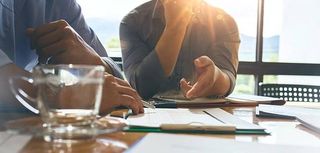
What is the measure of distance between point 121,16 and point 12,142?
8.04 ft

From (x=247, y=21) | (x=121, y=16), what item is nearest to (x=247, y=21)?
(x=247, y=21)

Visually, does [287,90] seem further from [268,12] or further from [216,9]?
[268,12]

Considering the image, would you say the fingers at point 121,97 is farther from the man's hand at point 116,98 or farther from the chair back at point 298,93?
the chair back at point 298,93

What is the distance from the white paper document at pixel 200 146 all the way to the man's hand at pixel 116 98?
236 mm

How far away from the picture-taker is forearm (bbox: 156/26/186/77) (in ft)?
5.07

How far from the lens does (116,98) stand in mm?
864

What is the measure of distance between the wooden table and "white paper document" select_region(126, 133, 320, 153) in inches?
1.0

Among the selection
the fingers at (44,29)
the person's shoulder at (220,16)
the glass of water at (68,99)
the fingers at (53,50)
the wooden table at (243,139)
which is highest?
the person's shoulder at (220,16)

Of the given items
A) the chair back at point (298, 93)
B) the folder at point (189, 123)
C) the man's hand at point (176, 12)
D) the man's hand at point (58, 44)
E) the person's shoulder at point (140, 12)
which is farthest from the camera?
the person's shoulder at point (140, 12)

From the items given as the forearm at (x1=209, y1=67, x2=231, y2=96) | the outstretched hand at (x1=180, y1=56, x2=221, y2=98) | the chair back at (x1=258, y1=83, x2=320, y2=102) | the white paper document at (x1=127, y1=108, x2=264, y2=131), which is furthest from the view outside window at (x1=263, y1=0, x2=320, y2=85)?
the white paper document at (x1=127, y1=108, x2=264, y2=131)

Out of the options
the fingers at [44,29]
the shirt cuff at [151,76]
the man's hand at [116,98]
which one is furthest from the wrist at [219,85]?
the fingers at [44,29]

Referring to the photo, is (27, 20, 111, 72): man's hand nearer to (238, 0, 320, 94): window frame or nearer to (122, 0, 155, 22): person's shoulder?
(122, 0, 155, 22): person's shoulder

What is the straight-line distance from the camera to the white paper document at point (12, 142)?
0.52 m

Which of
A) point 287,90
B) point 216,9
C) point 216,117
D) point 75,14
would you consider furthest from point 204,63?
point 216,9
